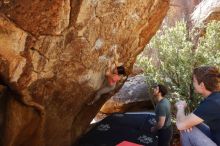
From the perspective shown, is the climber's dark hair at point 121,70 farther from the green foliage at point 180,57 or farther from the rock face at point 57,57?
the green foliage at point 180,57

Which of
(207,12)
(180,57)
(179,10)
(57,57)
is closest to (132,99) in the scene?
(180,57)

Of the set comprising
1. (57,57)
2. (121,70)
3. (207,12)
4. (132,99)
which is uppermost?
(207,12)

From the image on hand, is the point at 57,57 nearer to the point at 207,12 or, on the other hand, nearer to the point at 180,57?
the point at 180,57

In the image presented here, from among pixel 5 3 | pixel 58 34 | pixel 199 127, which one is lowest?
pixel 199 127

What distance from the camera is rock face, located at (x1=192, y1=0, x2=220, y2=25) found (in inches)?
523

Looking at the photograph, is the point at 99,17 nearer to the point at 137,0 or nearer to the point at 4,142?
the point at 137,0

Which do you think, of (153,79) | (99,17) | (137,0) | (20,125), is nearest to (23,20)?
(99,17)

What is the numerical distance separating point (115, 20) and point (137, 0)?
64 centimetres

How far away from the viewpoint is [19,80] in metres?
5.71

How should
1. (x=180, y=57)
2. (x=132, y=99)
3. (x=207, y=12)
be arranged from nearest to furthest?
1. (x=180, y=57)
2. (x=132, y=99)
3. (x=207, y=12)

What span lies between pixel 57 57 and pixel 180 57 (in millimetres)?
3976

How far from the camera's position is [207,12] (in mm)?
13602

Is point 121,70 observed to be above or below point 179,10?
below

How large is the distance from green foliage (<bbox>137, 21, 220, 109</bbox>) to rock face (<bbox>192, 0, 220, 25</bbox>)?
397 cm
